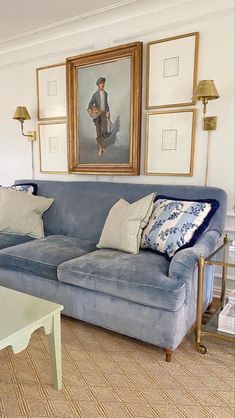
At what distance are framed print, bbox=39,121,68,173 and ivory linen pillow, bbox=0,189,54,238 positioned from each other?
0.66 m

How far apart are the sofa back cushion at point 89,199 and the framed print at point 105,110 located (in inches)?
10.8

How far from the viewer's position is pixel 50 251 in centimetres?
221

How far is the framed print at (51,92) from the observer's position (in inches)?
124

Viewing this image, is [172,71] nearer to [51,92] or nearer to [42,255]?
[51,92]

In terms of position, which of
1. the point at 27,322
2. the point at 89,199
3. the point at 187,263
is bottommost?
the point at 27,322

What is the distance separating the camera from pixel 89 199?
2.71 metres

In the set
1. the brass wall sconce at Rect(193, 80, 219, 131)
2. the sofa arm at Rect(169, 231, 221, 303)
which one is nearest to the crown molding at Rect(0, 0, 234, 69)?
the brass wall sconce at Rect(193, 80, 219, 131)

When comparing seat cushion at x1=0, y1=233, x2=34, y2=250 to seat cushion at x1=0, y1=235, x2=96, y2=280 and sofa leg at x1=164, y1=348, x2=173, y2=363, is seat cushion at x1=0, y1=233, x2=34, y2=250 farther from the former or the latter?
sofa leg at x1=164, y1=348, x2=173, y2=363

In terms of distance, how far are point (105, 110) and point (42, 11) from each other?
39.1 inches

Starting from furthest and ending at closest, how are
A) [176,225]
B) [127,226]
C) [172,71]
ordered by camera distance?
[172,71] < [127,226] < [176,225]

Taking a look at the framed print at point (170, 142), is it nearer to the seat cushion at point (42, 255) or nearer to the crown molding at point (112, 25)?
the crown molding at point (112, 25)


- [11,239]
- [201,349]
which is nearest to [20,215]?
[11,239]

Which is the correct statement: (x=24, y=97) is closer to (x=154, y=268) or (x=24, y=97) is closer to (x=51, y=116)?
(x=51, y=116)

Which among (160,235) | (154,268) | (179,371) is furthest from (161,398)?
(160,235)
